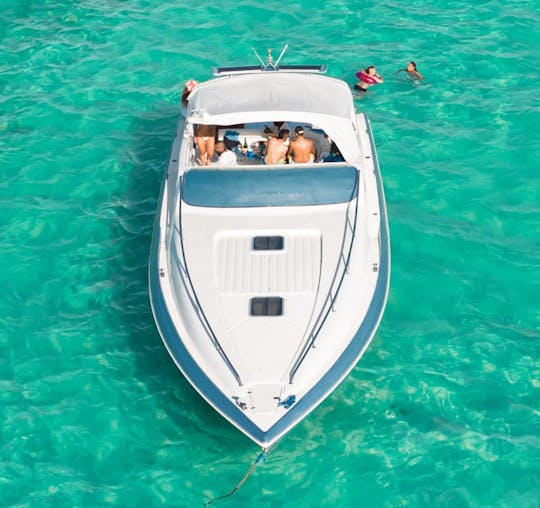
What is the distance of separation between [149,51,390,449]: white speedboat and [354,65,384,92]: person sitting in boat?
4381 mm

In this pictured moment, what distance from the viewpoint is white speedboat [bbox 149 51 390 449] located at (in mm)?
9352

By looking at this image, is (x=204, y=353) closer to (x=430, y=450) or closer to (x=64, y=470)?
(x=64, y=470)

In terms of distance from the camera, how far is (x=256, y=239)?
1078cm

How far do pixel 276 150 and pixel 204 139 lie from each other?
1380mm

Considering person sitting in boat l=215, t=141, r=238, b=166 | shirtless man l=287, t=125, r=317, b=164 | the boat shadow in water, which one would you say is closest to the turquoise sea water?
the boat shadow in water

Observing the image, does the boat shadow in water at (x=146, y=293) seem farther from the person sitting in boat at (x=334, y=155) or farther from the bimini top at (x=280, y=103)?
the person sitting in boat at (x=334, y=155)

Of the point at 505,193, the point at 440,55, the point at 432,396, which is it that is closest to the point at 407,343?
the point at 432,396

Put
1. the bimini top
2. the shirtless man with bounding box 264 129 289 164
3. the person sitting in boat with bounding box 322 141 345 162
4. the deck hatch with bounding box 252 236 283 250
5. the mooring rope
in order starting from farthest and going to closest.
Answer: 1. the person sitting in boat with bounding box 322 141 345 162
2. the shirtless man with bounding box 264 129 289 164
3. the bimini top
4. the deck hatch with bounding box 252 236 283 250
5. the mooring rope

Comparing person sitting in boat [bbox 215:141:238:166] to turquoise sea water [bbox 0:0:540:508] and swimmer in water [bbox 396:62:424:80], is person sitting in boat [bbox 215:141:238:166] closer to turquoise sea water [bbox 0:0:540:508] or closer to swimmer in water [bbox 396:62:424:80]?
turquoise sea water [bbox 0:0:540:508]

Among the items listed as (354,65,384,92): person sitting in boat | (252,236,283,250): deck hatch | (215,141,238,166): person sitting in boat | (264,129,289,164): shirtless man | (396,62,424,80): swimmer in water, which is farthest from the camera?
(396,62,424,80): swimmer in water

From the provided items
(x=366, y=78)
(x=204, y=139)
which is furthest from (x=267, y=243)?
(x=366, y=78)

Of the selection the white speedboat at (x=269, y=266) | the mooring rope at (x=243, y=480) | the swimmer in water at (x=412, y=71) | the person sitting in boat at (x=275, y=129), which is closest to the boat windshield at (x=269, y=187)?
the white speedboat at (x=269, y=266)

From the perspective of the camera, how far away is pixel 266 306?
9945 mm

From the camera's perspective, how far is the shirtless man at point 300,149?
12336 mm
